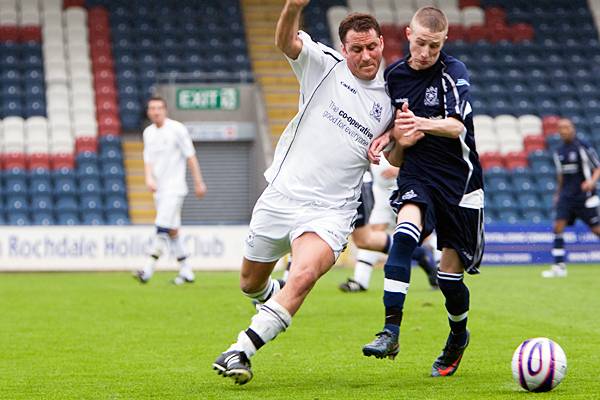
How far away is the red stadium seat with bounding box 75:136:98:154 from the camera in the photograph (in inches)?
965

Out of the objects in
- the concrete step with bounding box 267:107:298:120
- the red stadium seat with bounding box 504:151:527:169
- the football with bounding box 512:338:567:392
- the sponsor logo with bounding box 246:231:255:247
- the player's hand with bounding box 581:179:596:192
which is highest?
the sponsor logo with bounding box 246:231:255:247

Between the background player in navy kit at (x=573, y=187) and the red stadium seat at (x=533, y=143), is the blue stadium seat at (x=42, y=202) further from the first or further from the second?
the red stadium seat at (x=533, y=143)

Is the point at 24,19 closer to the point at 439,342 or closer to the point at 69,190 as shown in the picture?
the point at 69,190

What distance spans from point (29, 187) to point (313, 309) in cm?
1322

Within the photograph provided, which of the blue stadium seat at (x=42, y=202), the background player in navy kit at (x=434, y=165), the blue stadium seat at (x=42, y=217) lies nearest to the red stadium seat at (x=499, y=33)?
the blue stadium seat at (x=42, y=202)

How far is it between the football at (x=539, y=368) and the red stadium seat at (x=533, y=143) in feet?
66.9

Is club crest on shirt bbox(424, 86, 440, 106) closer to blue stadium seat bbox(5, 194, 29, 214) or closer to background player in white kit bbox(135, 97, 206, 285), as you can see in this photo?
background player in white kit bbox(135, 97, 206, 285)

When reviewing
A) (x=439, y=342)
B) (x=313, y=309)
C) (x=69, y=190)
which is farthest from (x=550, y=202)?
(x=439, y=342)

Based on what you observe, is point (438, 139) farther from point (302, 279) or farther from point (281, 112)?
point (281, 112)

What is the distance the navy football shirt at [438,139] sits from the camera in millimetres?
6684

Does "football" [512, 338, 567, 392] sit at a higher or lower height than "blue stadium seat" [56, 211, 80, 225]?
higher

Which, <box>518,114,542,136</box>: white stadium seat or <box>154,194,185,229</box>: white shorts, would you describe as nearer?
<box>154,194,185,229</box>: white shorts

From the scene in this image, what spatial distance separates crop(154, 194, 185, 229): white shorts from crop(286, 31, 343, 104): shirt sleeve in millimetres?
9335

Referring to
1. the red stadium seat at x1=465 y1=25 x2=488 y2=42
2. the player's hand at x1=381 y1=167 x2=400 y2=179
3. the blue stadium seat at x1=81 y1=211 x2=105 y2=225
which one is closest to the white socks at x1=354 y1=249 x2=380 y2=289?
the player's hand at x1=381 y1=167 x2=400 y2=179
